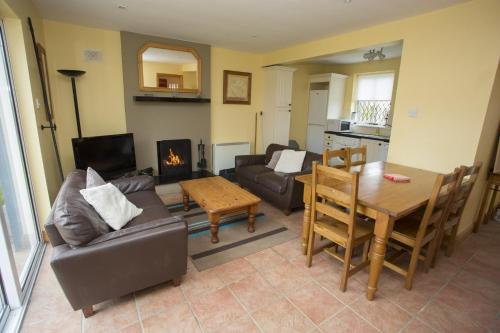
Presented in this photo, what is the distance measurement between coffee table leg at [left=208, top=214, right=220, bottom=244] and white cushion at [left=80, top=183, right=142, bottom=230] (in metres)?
0.74

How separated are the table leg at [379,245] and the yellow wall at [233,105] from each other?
3666mm

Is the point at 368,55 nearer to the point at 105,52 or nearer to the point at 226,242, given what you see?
the point at 226,242

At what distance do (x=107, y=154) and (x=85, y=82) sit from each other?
1134 mm

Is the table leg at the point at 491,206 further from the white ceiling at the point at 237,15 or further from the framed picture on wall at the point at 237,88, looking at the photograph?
the framed picture on wall at the point at 237,88

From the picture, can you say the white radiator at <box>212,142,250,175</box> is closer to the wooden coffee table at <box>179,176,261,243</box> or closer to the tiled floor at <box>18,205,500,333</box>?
the wooden coffee table at <box>179,176,261,243</box>

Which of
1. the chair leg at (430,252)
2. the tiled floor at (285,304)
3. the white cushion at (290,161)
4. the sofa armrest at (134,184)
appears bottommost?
the tiled floor at (285,304)

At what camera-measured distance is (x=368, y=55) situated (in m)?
3.26

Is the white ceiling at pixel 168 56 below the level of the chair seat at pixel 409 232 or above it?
above

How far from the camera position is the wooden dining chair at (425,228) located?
5.81 ft

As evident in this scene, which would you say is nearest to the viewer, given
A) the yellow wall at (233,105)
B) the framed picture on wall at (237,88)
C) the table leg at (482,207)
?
the table leg at (482,207)

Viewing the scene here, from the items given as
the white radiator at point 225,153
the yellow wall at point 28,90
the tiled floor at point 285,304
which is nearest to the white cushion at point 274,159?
the white radiator at point 225,153

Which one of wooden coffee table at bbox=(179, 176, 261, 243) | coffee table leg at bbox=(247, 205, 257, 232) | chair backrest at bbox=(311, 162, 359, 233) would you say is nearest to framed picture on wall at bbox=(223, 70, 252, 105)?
wooden coffee table at bbox=(179, 176, 261, 243)

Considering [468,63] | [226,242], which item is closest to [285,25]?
[468,63]

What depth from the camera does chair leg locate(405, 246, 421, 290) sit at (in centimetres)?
190
